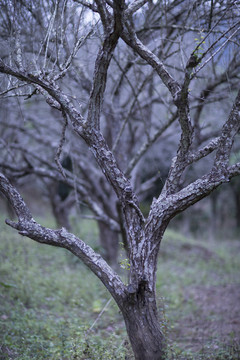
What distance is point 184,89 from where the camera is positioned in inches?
95.1

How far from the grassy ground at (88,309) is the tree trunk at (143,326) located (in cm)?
24

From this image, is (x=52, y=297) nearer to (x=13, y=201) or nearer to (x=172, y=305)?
(x=172, y=305)

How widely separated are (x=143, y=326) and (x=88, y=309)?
2.75 metres

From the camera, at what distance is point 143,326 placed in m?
2.80

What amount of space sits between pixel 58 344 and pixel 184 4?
479 centimetres

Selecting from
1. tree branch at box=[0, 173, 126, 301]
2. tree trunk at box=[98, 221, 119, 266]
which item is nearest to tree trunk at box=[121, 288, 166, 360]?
tree branch at box=[0, 173, 126, 301]

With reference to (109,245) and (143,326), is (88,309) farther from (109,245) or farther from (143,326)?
(143,326)

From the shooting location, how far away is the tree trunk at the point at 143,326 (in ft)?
9.14

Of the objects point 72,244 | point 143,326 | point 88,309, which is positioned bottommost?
point 143,326

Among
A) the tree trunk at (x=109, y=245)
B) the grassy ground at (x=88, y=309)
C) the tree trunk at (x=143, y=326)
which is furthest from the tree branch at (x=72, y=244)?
the tree trunk at (x=109, y=245)

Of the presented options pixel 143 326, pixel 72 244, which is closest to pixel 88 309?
pixel 143 326

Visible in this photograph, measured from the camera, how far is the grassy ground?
137 inches

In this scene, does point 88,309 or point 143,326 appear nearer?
point 143,326

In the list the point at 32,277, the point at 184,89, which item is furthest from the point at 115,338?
the point at 184,89
